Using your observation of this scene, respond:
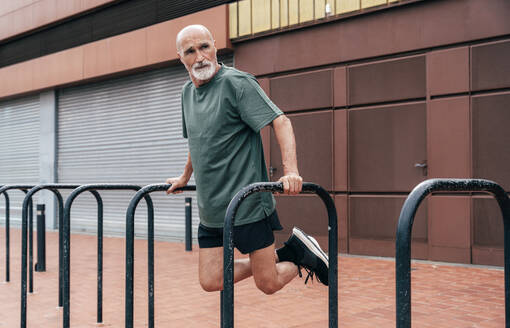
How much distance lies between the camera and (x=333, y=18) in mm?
9500

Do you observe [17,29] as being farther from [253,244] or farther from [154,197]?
[253,244]

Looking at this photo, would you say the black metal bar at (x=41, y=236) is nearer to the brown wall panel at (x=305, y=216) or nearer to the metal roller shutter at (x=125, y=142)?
the brown wall panel at (x=305, y=216)

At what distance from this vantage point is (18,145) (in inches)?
664

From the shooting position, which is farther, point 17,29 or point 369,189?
point 17,29

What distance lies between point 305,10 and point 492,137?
3778 mm

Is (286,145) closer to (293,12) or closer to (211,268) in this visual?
(211,268)

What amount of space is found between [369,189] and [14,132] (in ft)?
39.4

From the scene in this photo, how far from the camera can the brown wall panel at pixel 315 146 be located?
972 centimetres

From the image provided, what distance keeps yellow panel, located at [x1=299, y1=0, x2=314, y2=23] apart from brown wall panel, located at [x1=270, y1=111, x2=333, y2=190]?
1.62m

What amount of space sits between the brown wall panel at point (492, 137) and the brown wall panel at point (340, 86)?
2.11 meters

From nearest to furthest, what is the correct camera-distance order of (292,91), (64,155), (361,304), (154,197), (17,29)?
(361,304) < (292,91) < (154,197) < (64,155) < (17,29)

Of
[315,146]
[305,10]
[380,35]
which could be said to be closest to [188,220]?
[315,146]

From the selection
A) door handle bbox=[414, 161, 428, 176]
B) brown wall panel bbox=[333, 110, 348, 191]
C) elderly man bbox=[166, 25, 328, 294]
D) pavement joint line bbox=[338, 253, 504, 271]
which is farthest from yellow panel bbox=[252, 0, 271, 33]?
elderly man bbox=[166, 25, 328, 294]

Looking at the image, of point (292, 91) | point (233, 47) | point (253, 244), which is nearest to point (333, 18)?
point (292, 91)
